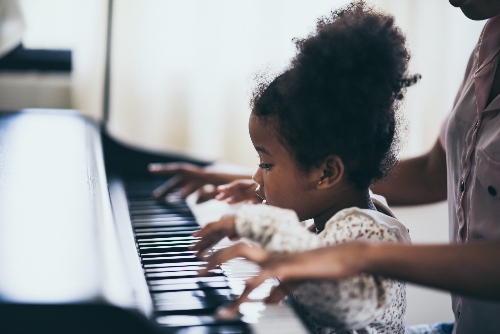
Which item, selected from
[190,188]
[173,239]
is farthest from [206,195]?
[173,239]

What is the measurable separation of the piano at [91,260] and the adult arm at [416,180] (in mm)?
418

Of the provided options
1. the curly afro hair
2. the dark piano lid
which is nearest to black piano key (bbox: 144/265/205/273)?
the dark piano lid

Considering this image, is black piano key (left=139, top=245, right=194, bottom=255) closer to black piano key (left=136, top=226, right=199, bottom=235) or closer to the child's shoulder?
black piano key (left=136, top=226, right=199, bottom=235)

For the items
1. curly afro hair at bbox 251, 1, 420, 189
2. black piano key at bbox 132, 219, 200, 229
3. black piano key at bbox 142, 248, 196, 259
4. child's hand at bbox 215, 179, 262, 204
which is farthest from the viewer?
child's hand at bbox 215, 179, 262, 204

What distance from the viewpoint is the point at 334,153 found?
0.99m

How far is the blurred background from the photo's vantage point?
2584 millimetres

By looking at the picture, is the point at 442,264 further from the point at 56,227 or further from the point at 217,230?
the point at 56,227

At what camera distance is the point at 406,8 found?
114 inches

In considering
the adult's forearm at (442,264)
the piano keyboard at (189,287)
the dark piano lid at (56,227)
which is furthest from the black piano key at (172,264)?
the adult's forearm at (442,264)

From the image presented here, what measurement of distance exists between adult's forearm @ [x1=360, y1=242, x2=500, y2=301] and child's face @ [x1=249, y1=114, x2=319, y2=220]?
0.31 metres

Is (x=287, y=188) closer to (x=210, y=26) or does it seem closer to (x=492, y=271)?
(x=492, y=271)

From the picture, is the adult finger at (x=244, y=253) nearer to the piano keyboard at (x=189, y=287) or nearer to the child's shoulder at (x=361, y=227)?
the piano keyboard at (x=189, y=287)

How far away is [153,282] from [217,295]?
0.10 m

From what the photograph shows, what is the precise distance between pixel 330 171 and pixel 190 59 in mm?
1867
